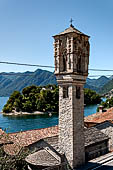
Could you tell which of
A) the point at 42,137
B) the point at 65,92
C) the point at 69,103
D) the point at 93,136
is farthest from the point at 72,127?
the point at 42,137

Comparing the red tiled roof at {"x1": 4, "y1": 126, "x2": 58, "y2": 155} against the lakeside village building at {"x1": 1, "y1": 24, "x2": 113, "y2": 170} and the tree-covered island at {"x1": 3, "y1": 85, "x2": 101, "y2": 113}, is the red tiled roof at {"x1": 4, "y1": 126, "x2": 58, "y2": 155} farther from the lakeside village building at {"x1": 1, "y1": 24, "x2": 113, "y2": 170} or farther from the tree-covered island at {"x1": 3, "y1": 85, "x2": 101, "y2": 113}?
the tree-covered island at {"x1": 3, "y1": 85, "x2": 101, "y2": 113}

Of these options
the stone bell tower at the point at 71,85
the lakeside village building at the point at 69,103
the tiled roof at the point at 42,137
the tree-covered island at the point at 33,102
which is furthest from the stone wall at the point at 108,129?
the tree-covered island at the point at 33,102

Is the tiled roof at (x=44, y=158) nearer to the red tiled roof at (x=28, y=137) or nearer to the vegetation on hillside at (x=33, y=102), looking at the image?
the red tiled roof at (x=28, y=137)

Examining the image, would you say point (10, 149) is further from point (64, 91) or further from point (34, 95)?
point (34, 95)

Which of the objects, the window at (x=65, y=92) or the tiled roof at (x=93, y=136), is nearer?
the window at (x=65, y=92)

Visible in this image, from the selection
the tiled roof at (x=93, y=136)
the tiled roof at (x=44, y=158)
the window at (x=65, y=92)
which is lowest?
the tiled roof at (x=44, y=158)

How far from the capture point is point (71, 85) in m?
14.5

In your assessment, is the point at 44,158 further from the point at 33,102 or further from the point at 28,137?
the point at 33,102

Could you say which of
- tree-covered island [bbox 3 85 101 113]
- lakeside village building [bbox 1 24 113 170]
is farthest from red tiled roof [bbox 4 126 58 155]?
tree-covered island [bbox 3 85 101 113]

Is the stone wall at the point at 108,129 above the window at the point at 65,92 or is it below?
below

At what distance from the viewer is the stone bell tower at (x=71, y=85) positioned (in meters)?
14.4

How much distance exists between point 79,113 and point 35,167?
14.8ft

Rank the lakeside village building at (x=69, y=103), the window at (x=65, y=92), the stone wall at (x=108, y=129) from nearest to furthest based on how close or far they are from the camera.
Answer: the lakeside village building at (x=69, y=103), the window at (x=65, y=92), the stone wall at (x=108, y=129)

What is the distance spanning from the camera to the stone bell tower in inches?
567
